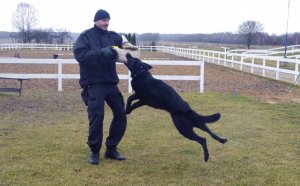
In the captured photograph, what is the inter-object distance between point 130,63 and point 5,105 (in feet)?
18.7

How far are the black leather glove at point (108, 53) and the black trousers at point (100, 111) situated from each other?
43 cm

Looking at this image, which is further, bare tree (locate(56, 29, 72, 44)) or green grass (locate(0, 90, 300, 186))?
bare tree (locate(56, 29, 72, 44))

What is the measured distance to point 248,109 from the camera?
31.6ft

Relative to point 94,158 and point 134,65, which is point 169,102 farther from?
point 94,158

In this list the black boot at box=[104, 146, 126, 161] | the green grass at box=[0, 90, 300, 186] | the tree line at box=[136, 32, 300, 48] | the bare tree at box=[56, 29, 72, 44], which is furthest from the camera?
the bare tree at box=[56, 29, 72, 44]

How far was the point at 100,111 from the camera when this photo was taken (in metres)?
5.19

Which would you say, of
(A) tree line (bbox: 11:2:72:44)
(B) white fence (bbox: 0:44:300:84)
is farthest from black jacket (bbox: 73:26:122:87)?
(A) tree line (bbox: 11:2:72:44)

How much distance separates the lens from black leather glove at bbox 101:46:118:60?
194 inches

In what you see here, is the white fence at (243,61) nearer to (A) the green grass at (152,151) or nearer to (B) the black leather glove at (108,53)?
(A) the green grass at (152,151)

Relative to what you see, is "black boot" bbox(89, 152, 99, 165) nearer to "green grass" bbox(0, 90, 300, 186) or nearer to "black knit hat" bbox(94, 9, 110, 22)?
"green grass" bbox(0, 90, 300, 186)

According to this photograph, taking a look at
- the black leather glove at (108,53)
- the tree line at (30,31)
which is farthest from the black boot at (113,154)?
the tree line at (30,31)

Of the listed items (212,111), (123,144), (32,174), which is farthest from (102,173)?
(212,111)

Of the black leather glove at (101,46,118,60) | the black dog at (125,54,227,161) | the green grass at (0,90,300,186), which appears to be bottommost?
the green grass at (0,90,300,186)

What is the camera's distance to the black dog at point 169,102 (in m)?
4.96
